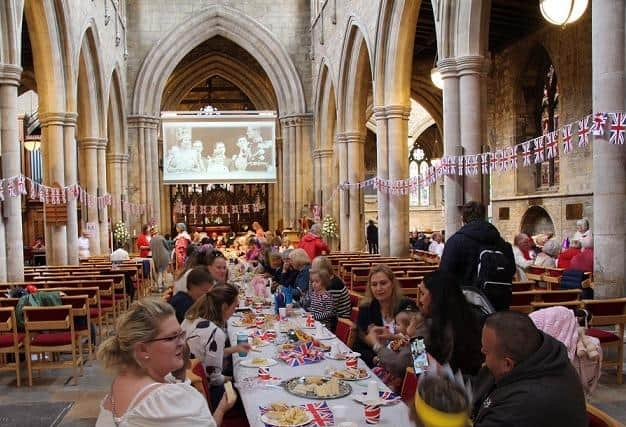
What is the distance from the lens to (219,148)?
2373cm

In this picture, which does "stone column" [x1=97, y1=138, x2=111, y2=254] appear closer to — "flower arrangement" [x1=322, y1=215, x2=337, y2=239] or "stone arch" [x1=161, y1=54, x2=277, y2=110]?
"flower arrangement" [x1=322, y1=215, x2=337, y2=239]

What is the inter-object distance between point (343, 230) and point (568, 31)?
8.79 meters

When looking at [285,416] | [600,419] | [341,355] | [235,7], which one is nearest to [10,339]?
[341,355]

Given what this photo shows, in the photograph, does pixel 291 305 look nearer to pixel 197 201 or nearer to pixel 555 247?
pixel 555 247

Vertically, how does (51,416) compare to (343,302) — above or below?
below

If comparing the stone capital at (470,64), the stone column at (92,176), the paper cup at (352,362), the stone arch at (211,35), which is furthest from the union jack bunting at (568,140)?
the stone arch at (211,35)

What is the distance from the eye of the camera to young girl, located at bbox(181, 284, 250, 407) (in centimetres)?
397

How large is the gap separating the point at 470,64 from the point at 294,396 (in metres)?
8.52

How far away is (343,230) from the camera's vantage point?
1989cm

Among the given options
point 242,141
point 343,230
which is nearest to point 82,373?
point 343,230

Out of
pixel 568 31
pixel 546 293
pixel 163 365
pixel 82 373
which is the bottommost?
pixel 82 373

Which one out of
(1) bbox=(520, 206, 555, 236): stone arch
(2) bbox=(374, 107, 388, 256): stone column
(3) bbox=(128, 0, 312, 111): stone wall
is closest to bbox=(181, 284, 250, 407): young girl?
(2) bbox=(374, 107, 388, 256): stone column

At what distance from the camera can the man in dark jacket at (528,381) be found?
2135 mm

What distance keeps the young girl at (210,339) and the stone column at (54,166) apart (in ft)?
37.8
